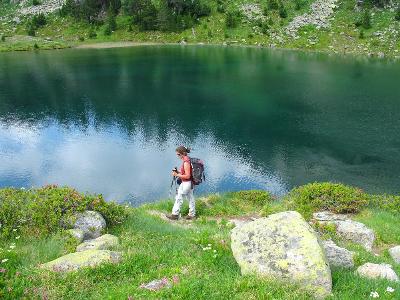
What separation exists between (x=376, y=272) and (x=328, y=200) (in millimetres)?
12259

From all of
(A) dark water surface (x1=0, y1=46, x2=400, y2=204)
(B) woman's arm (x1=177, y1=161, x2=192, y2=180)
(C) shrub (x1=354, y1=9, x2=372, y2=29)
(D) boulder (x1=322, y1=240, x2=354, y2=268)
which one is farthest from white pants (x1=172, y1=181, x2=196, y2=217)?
(C) shrub (x1=354, y1=9, x2=372, y2=29)

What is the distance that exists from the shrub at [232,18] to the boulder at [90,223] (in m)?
101

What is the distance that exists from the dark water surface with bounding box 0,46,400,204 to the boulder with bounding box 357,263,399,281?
19130mm

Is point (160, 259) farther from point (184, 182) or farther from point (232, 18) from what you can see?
point (232, 18)

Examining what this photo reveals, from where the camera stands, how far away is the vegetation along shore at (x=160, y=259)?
1020 cm

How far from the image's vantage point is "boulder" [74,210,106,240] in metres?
15.6

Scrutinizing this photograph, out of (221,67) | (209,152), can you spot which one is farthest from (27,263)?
(221,67)

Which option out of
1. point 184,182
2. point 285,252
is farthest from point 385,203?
point 285,252

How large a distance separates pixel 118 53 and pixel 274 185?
240 ft

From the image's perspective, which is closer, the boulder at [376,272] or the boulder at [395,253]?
the boulder at [376,272]

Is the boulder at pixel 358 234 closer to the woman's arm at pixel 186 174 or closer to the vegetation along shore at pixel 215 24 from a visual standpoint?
the woman's arm at pixel 186 174

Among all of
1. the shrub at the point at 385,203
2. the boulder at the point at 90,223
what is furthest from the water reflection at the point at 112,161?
the boulder at the point at 90,223

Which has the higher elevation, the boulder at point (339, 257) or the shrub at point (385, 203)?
the boulder at point (339, 257)

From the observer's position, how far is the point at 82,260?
11508mm
